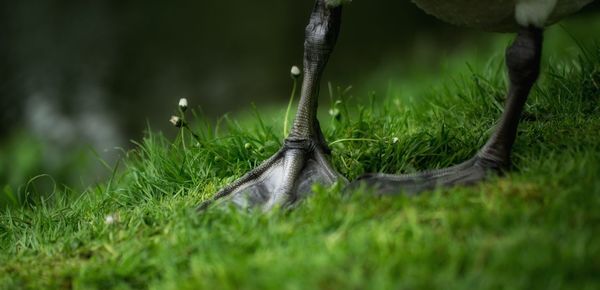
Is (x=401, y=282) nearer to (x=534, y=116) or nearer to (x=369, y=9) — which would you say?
(x=534, y=116)

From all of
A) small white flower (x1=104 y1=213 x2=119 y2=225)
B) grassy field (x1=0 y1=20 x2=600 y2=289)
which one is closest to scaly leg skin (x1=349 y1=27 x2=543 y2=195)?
grassy field (x1=0 y1=20 x2=600 y2=289)

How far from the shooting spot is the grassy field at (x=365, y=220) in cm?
254

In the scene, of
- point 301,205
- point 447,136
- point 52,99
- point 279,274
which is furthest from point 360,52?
point 279,274

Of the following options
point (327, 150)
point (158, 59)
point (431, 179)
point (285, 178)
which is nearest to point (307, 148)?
point (327, 150)

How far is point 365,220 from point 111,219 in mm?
1418

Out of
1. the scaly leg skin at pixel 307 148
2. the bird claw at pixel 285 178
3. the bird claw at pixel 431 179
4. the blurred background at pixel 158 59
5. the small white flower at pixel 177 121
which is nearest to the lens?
the bird claw at pixel 431 179

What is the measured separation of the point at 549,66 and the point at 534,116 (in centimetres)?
81

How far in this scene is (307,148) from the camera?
155 inches

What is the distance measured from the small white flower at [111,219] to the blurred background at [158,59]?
457cm

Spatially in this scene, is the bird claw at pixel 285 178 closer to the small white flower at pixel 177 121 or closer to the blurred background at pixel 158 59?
the small white flower at pixel 177 121

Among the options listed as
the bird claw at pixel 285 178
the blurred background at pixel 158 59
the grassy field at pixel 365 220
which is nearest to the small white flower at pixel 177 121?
the grassy field at pixel 365 220

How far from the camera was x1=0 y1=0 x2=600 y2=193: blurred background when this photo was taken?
34.7 ft

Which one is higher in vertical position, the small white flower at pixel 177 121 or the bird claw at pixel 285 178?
the small white flower at pixel 177 121

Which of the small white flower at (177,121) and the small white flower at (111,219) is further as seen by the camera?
the small white flower at (177,121)
